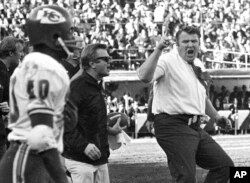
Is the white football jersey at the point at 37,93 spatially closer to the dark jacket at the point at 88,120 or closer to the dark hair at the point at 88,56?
Answer: the dark jacket at the point at 88,120

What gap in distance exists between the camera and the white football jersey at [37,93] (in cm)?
370

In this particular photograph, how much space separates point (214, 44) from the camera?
26578 millimetres

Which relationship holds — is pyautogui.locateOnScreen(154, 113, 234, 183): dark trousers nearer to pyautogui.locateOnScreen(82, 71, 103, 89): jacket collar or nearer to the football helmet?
pyautogui.locateOnScreen(82, 71, 103, 89): jacket collar

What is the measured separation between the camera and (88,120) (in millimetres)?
5832

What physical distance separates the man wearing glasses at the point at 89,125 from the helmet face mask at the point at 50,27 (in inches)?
65.2

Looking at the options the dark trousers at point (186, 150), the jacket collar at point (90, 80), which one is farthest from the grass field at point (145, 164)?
the jacket collar at point (90, 80)

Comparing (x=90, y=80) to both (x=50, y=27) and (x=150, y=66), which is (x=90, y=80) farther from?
(x=50, y=27)

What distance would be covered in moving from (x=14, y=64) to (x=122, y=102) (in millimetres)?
16162

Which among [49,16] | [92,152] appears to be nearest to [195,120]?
[92,152]

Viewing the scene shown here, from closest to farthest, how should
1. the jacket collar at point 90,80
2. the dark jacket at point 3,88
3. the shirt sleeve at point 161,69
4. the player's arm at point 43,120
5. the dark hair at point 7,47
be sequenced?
1. the player's arm at point 43,120
2. the jacket collar at point 90,80
3. the shirt sleeve at point 161,69
4. the dark jacket at point 3,88
5. the dark hair at point 7,47

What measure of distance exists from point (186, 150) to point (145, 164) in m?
5.86

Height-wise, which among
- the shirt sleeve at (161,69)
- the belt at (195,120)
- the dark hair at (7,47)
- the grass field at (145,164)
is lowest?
the grass field at (145,164)

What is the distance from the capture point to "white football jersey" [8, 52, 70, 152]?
3.70 m

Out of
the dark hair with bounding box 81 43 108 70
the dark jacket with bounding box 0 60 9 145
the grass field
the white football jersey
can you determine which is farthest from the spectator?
the white football jersey
